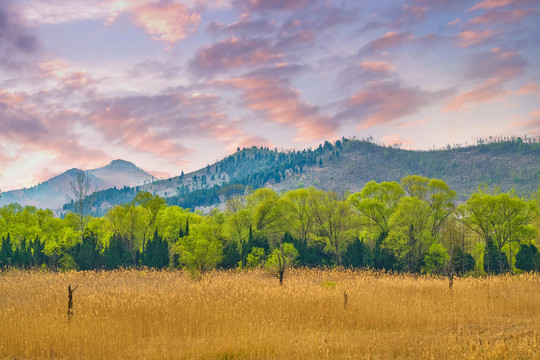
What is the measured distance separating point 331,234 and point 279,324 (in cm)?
3940

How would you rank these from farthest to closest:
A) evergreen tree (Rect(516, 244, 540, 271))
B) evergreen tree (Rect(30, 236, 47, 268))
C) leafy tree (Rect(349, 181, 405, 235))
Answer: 1. leafy tree (Rect(349, 181, 405, 235))
2. evergreen tree (Rect(30, 236, 47, 268))
3. evergreen tree (Rect(516, 244, 540, 271))

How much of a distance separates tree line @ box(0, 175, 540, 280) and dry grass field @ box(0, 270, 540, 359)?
23.5 meters

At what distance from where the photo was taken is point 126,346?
10.1m

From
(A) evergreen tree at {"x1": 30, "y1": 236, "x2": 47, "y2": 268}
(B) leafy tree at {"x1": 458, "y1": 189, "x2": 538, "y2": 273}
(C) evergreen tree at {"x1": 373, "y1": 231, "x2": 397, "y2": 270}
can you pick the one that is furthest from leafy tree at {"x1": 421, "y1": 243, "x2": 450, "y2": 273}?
(A) evergreen tree at {"x1": 30, "y1": 236, "x2": 47, "y2": 268}

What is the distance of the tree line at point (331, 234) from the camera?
145 ft

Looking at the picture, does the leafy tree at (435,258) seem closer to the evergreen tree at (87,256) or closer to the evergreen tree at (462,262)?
the evergreen tree at (462,262)

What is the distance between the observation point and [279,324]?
11820 mm

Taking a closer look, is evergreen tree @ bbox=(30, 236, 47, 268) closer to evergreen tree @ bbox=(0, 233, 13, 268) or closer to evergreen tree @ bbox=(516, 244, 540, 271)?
evergreen tree @ bbox=(0, 233, 13, 268)

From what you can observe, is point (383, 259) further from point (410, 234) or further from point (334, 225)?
point (334, 225)

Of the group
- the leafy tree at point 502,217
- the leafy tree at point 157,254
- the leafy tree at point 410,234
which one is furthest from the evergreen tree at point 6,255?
the leafy tree at point 502,217

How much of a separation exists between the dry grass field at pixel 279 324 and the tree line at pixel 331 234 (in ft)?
77.2

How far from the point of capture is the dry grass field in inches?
364

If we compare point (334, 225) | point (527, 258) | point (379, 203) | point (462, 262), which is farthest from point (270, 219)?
point (527, 258)

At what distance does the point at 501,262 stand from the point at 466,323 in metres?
39.3
